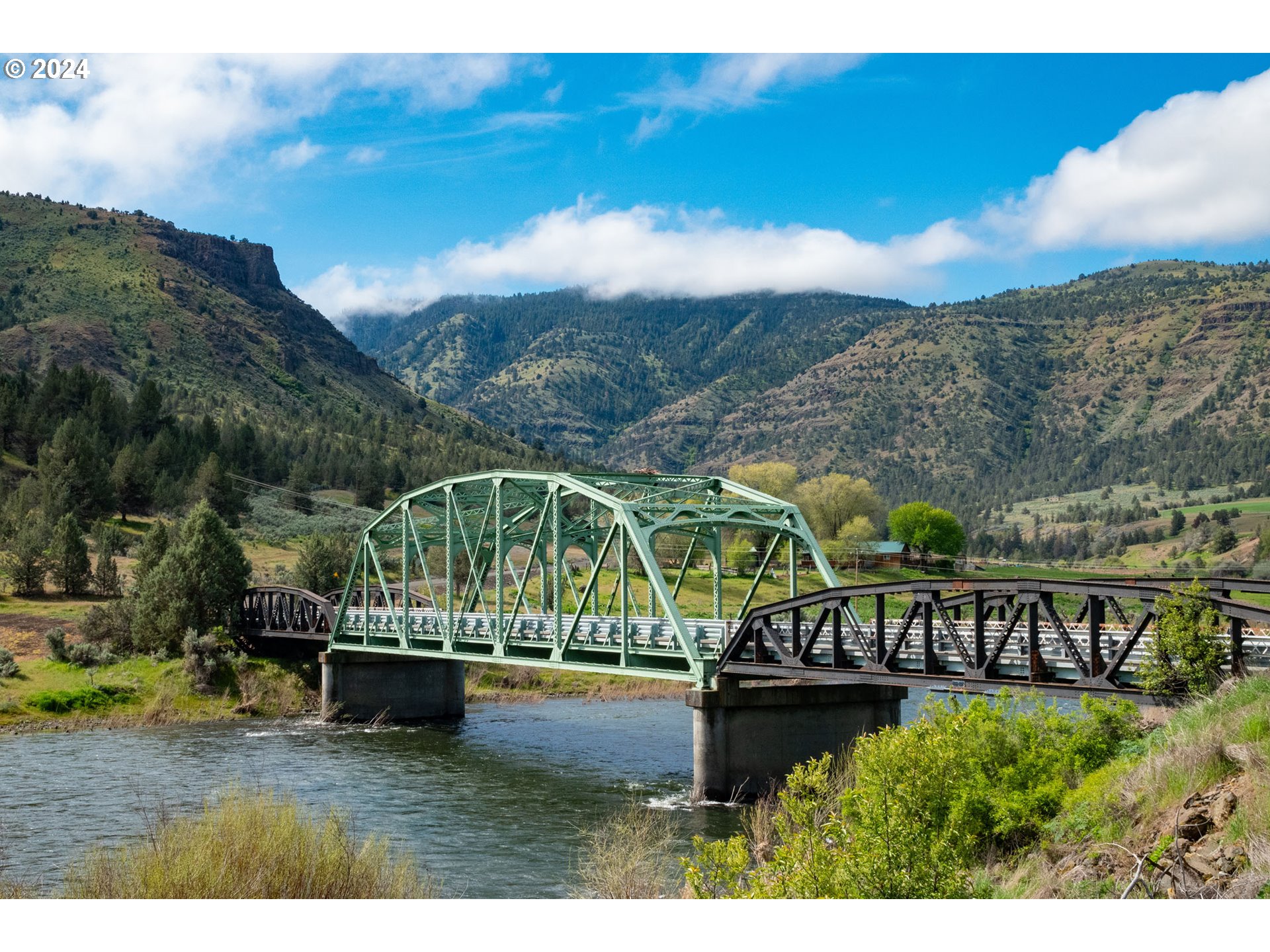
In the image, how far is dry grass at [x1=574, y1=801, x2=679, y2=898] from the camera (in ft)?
67.3

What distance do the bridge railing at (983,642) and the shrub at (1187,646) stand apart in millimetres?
279

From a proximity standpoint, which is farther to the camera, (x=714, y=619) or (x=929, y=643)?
(x=714, y=619)

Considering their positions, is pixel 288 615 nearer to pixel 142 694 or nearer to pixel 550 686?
pixel 142 694

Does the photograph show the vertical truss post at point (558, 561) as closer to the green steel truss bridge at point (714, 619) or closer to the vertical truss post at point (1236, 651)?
the green steel truss bridge at point (714, 619)

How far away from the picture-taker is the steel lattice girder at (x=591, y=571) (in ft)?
143

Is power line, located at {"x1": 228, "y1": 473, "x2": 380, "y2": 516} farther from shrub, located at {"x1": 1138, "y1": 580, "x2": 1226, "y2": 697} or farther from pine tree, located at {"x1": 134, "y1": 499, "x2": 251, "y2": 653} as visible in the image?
shrub, located at {"x1": 1138, "y1": 580, "x2": 1226, "y2": 697}

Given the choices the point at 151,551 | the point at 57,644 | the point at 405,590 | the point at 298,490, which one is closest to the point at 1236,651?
the point at 405,590

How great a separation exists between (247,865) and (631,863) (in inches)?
238

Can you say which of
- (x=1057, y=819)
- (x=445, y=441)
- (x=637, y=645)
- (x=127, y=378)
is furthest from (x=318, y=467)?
(x=1057, y=819)

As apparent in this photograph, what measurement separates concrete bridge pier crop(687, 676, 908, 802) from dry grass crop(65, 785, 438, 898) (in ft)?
59.3

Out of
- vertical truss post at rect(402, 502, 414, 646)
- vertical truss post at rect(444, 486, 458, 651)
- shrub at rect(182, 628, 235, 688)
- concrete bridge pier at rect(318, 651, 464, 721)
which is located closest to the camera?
vertical truss post at rect(444, 486, 458, 651)

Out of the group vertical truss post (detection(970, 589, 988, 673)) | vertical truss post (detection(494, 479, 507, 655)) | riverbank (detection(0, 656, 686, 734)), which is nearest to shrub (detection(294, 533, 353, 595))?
riverbank (detection(0, 656, 686, 734))

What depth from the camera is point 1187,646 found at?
2491 centimetres

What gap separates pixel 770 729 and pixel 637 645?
21.8 ft
